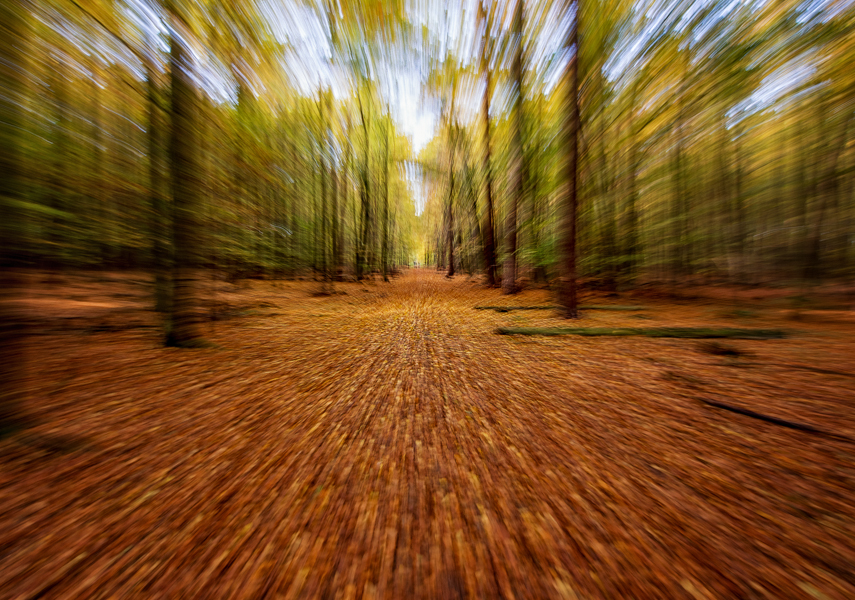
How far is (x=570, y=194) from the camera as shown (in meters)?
4.45

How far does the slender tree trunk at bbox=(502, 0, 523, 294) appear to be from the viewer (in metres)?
6.88

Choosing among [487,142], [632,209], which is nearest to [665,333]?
[632,209]

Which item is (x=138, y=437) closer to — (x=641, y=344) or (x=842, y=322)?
(x=641, y=344)

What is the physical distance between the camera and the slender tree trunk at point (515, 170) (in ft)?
22.6

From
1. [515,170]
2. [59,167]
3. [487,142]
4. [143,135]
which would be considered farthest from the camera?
[487,142]

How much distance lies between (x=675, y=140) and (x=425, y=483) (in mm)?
11564

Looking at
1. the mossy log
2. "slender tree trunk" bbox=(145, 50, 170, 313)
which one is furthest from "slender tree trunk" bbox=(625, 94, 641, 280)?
"slender tree trunk" bbox=(145, 50, 170, 313)

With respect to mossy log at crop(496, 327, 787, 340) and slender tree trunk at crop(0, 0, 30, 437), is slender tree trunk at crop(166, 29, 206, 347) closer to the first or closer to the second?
slender tree trunk at crop(0, 0, 30, 437)

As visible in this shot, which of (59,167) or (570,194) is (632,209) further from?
(59,167)

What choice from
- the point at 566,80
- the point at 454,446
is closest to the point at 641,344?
the point at 454,446

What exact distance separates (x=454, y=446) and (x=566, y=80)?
5605mm

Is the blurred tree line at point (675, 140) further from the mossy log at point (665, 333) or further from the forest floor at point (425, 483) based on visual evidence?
the forest floor at point (425, 483)

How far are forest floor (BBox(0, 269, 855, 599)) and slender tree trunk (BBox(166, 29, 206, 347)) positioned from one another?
0.64m

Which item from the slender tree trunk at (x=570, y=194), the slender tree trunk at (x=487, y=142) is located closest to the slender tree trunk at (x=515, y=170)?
the slender tree trunk at (x=487, y=142)
